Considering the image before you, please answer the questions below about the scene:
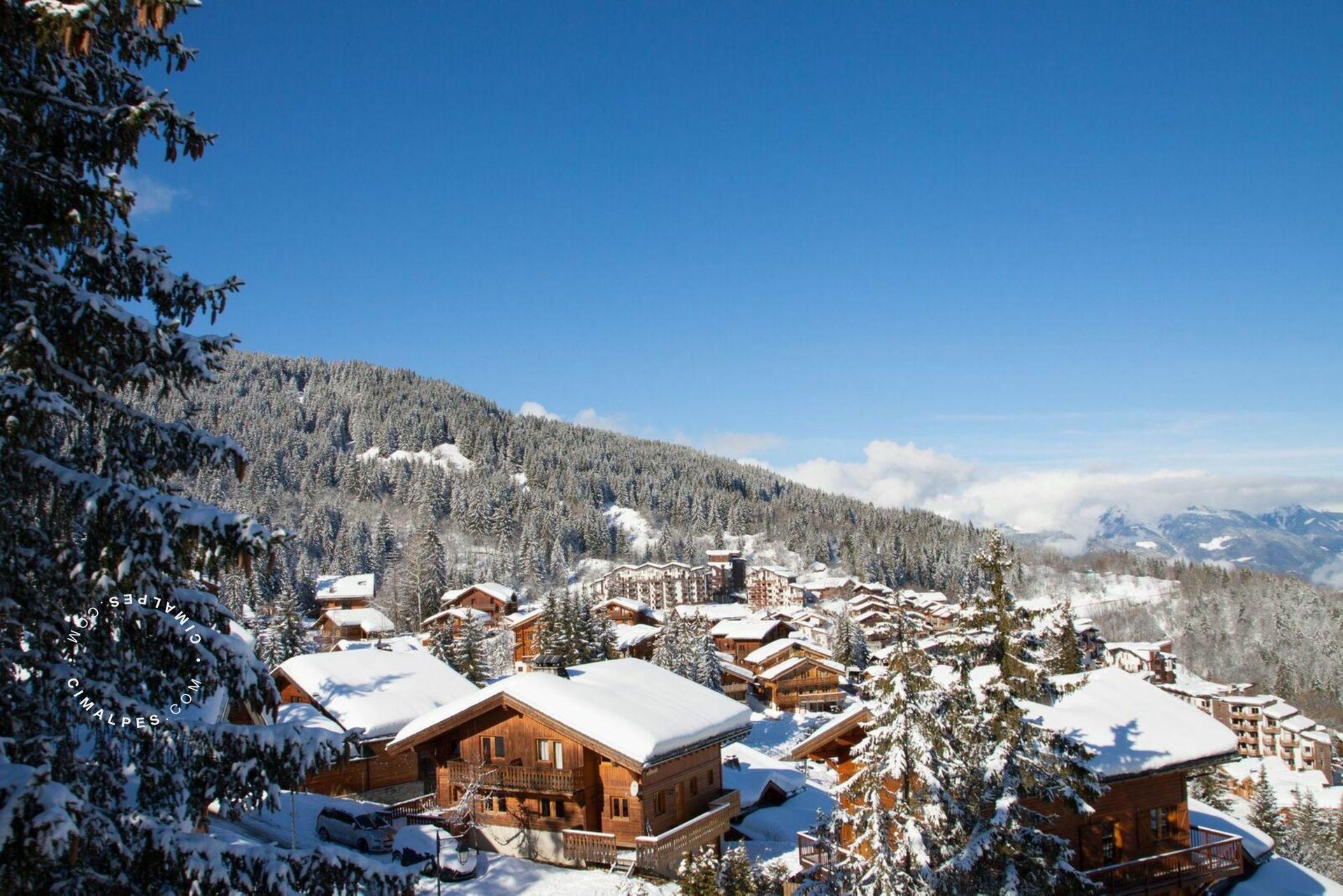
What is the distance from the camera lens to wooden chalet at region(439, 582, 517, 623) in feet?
370

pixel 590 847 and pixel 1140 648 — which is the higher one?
pixel 590 847

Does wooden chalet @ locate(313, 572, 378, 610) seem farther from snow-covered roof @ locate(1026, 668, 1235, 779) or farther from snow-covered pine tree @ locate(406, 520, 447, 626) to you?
snow-covered roof @ locate(1026, 668, 1235, 779)

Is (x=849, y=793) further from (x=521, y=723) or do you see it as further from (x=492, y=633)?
(x=492, y=633)

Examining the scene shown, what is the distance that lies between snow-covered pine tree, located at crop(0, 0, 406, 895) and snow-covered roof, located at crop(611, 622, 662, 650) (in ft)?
251

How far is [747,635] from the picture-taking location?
9981cm

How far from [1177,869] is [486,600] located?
10036cm

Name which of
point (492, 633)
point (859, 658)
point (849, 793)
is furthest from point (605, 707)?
point (859, 658)

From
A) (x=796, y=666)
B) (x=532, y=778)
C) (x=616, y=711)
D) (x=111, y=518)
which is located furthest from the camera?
(x=796, y=666)

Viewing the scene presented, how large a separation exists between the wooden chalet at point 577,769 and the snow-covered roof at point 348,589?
9505 centimetres

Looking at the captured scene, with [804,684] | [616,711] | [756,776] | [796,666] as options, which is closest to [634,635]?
[796,666]

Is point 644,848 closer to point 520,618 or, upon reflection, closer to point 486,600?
point 520,618

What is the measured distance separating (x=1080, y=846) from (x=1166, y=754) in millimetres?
3378

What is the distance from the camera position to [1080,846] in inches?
867

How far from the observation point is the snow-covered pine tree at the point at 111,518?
6.91 m
